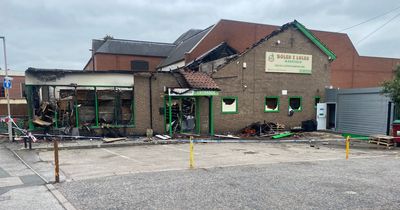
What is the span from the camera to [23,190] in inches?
253

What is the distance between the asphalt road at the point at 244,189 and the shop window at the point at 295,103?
11918 mm

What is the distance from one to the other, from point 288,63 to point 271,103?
10.5ft

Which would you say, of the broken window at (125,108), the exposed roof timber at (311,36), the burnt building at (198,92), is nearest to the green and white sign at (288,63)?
the burnt building at (198,92)

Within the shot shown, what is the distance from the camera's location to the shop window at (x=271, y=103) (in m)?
19.8

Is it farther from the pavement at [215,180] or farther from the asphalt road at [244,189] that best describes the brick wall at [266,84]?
the asphalt road at [244,189]

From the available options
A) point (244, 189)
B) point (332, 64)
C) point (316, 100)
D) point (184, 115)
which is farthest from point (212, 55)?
point (332, 64)

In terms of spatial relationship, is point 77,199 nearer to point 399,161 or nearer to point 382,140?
point 399,161

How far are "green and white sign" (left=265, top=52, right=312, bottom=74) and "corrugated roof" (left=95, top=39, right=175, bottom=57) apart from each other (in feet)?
68.9

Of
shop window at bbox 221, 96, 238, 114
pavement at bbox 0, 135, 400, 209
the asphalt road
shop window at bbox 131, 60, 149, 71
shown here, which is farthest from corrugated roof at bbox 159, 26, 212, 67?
the asphalt road

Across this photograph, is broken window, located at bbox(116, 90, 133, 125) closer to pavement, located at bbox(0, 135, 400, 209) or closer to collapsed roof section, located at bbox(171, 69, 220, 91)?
collapsed roof section, located at bbox(171, 69, 220, 91)

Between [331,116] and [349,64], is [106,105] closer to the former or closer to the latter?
[331,116]

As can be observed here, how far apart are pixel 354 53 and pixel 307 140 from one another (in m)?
27.7

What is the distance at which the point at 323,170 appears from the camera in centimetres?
873

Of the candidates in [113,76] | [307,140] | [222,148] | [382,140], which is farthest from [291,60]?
[113,76]
